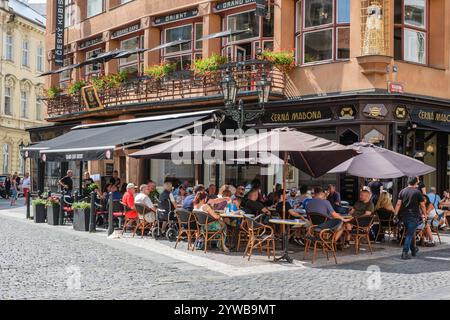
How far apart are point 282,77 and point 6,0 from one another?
32984 mm

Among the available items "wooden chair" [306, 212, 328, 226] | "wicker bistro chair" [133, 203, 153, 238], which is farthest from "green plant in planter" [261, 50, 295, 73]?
"wooden chair" [306, 212, 328, 226]

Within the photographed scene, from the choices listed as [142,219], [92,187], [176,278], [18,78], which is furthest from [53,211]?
[18,78]

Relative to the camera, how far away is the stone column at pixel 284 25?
18672mm

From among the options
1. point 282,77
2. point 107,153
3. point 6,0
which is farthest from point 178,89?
point 6,0

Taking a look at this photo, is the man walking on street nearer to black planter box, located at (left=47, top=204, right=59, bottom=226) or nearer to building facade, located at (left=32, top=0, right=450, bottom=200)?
building facade, located at (left=32, top=0, right=450, bottom=200)

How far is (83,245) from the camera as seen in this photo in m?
12.8

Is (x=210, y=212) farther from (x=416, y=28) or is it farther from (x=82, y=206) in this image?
(x=416, y=28)

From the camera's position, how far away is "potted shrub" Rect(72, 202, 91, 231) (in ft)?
52.9

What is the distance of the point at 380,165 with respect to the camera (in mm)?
12461

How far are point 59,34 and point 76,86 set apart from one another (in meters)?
3.57

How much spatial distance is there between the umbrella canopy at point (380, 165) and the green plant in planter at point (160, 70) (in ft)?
32.1

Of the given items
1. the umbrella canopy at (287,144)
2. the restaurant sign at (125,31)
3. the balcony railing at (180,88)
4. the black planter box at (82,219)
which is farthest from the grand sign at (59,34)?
the umbrella canopy at (287,144)

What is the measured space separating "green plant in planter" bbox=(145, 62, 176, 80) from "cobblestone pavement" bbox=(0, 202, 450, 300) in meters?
10.0

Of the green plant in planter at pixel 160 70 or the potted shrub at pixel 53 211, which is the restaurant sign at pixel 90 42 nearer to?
the green plant in planter at pixel 160 70
